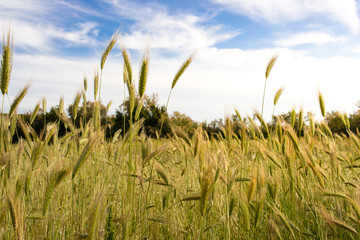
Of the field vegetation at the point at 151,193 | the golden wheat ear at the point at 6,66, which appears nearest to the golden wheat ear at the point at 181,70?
the field vegetation at the point at 151,193

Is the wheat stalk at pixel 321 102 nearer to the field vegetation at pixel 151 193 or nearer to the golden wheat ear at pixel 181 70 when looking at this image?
the field vegetation at pixel 151 193

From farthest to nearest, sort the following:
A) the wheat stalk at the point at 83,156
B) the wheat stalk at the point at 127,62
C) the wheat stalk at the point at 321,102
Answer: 1. the wheat stalk at the point at 321,102
2. the wheat stalk at the point at 127,62
3. the wheat stalk at the point at 83,156

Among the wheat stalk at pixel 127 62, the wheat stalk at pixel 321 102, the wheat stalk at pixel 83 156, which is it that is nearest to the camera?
the wheat stalk at pixel 83 156

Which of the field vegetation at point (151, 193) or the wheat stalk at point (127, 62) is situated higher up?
the wheat stalk at point (127, 62)

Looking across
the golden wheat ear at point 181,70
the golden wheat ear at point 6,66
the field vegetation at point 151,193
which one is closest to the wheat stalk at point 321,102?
the field vegetation at point 151,193

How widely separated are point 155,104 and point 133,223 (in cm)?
1158

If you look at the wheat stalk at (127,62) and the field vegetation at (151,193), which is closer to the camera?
the field vegetation at (151,193)

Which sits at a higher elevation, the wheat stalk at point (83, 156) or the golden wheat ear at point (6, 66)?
the golden wheat ear at point (6, 66)

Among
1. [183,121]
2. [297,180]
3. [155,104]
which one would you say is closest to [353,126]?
[183,121]

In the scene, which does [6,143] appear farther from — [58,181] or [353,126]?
[353,126]

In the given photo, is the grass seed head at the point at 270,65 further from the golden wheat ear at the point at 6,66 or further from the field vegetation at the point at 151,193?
the golden wheat ear at the point at 6,66

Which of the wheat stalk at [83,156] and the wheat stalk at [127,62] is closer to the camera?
the wheat stalk at [83,156]

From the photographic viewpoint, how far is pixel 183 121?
1390 cm

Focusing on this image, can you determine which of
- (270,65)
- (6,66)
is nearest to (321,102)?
(270,65)
